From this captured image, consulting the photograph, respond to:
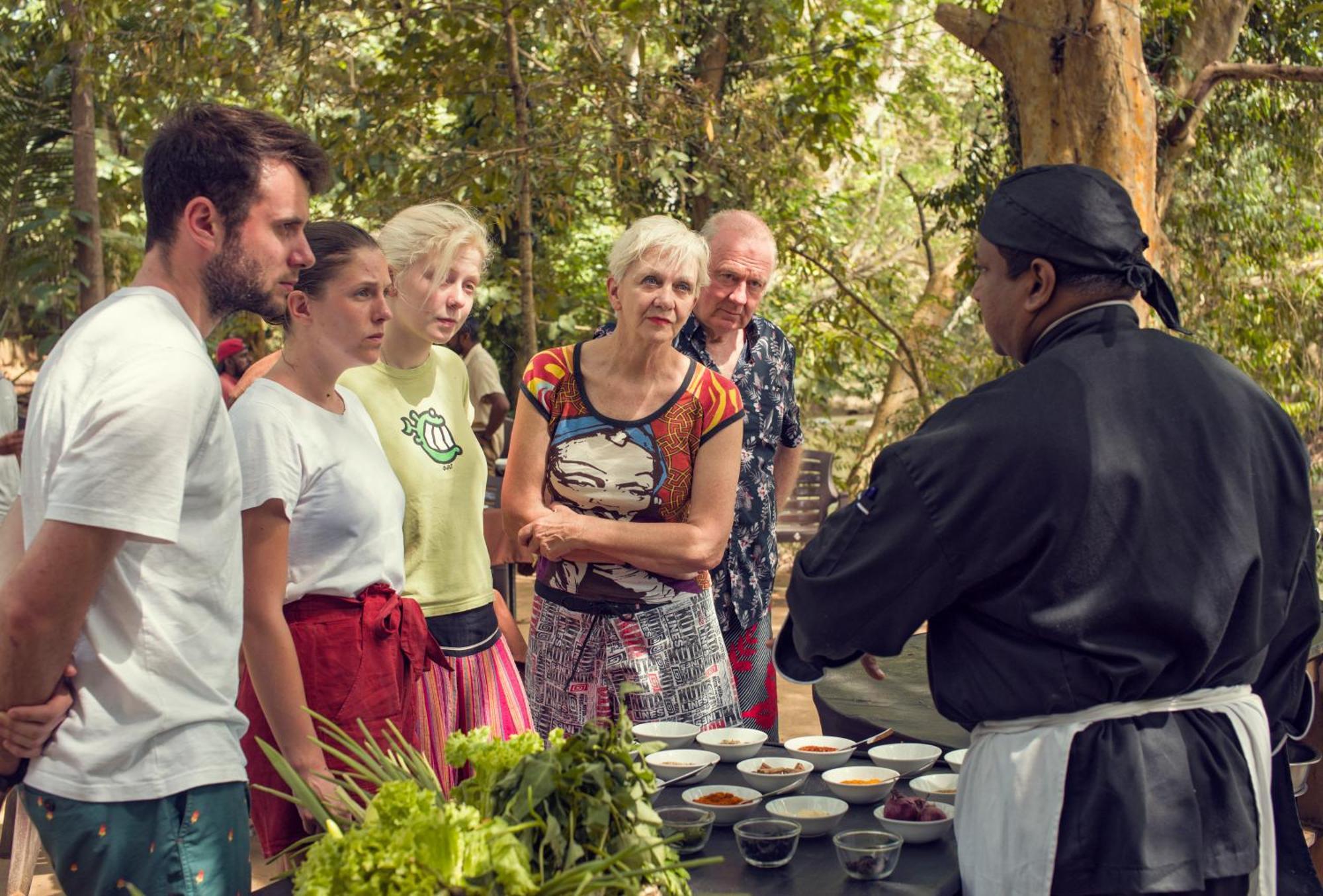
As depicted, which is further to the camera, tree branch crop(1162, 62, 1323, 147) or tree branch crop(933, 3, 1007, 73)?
tree branch crop(1162, 62, 1323, 147)

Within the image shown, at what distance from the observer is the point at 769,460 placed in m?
3.51

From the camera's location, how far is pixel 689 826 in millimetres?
1845

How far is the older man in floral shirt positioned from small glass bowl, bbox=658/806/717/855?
133cm

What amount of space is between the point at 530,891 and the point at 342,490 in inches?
40.8

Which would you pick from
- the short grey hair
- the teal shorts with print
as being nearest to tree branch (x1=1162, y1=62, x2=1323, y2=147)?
the short grey hair

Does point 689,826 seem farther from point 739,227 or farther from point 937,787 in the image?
point 739,227

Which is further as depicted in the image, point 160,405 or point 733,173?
point 733,173

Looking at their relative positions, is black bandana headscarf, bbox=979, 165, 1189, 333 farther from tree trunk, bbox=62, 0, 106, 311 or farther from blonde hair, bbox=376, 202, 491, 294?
tree trunk, bbox=62, 0, 106, 311

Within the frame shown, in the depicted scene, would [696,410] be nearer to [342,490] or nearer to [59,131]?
[342,490]

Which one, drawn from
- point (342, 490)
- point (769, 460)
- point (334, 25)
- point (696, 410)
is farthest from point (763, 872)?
point (334, 25)

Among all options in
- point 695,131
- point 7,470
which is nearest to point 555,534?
point 7,470

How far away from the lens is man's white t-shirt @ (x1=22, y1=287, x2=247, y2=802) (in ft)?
4.93

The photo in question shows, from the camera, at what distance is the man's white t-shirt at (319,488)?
6.79 feet

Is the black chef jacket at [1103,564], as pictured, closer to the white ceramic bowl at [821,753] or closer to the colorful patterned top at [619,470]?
the white ceramic bowl at [821,753]
